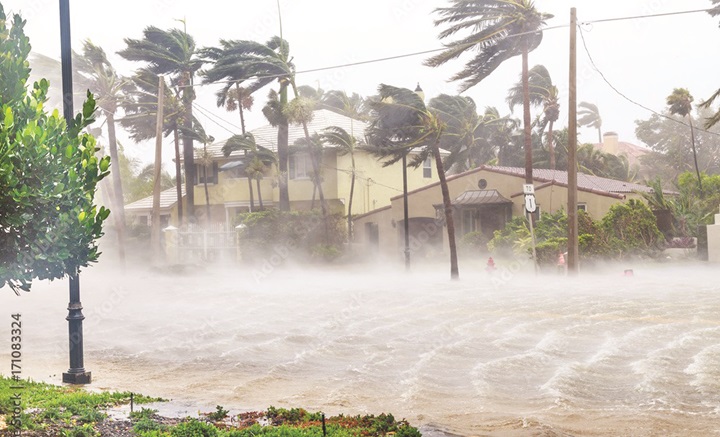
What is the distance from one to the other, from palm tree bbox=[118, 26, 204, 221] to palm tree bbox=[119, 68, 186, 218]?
551mm

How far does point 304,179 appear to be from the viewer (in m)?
53.7

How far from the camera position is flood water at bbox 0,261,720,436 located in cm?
1171

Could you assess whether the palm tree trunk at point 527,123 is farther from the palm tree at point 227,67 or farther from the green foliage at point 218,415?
the green foliage at point 218,415

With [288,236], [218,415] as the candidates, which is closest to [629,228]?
[288,236]

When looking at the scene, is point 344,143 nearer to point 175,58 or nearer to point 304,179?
point 304,179

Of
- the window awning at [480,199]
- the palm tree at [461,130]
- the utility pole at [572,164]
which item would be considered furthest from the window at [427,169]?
the utility pole at [572,164]

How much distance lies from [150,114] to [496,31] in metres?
27.3

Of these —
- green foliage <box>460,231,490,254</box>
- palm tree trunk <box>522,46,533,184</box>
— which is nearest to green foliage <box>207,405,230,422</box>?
palm tree trunk <box>522,46,533,184</box>

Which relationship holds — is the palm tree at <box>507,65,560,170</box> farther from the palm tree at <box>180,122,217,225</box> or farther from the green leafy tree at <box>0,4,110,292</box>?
the green leafy tree at <box>0,4,110,292</box>

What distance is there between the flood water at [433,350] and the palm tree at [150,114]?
2396 centimetres

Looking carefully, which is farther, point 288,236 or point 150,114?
point 150,114

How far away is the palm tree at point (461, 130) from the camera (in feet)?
216

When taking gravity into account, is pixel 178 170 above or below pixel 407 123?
above

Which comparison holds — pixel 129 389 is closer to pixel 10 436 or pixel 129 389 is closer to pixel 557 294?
pixel 10 436
